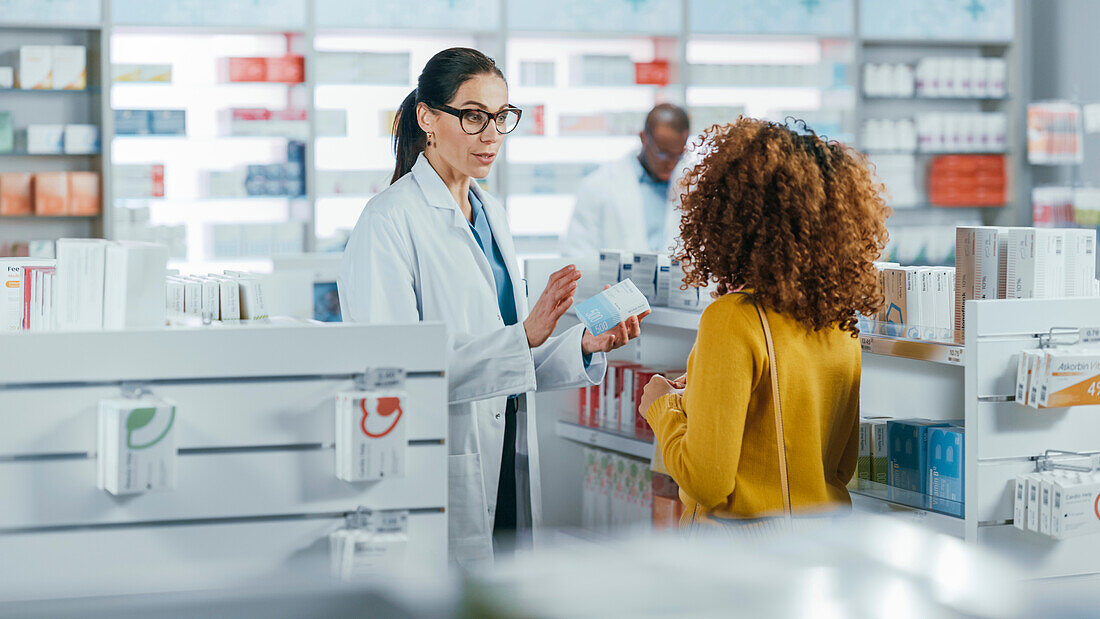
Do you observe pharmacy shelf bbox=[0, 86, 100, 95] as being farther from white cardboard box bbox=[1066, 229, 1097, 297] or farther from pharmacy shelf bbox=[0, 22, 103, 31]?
white cardboard box bbox=[1066, 229, 1097, 297]

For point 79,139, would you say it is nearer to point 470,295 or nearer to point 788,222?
point 470,295

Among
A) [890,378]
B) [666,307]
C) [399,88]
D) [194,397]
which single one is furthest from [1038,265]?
[399,88]

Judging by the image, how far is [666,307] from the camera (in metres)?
3.42

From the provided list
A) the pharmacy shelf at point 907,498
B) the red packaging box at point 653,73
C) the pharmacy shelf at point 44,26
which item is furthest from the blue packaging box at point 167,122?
the pharmacy shelf at point 907,498

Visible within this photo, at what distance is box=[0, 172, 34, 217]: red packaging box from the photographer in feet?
21.5

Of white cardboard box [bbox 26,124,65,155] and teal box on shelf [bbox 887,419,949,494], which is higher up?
white cardboard box [bbox 26,124,65,155]

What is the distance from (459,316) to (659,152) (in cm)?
345

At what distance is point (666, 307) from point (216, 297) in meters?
1.52

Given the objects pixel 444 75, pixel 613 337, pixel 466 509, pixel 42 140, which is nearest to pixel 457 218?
pixel 444 75

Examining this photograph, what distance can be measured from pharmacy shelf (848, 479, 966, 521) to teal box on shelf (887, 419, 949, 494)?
2cm

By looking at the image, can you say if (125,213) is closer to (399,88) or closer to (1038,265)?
(399,88)

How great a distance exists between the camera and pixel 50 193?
6.61 m

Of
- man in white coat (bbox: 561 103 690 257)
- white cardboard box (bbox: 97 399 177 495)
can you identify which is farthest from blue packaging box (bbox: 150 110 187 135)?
white cardboard box (bbox: 97 399 177 495)

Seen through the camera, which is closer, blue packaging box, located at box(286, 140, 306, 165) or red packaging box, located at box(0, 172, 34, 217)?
red packaging box, located at box(0, 172, 34, 217)
